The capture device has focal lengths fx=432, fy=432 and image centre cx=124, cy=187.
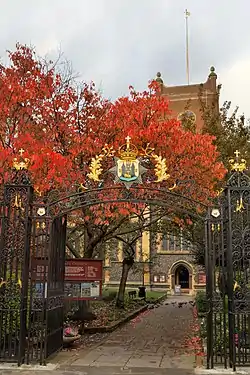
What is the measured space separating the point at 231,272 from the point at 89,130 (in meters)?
6.25

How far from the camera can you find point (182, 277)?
1832 inches

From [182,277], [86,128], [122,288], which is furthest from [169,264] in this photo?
[86,128]

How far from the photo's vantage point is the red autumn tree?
12.0 meters

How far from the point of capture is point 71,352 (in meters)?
9.82

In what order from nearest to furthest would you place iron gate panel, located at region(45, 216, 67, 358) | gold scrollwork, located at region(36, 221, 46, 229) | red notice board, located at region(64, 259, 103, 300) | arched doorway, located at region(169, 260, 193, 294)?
iron gate panel, located at region(45, 216, 67, 358)
gold scrollwork, located at region(36, 221, 46, 229)
red notice board, located at region(64, 259, 103, 300)
arched doorway, located at region(169, 260, 193, 294)

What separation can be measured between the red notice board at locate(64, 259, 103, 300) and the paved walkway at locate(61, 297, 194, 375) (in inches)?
54.2

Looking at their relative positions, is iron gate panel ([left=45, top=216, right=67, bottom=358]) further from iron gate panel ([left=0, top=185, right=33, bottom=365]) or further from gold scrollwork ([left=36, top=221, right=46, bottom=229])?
iron gate panel ([left=0, top=185, right=33, bottom=365])

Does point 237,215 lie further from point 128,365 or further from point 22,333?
point 22,333

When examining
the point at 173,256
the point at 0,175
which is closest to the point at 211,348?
the point at 0,175

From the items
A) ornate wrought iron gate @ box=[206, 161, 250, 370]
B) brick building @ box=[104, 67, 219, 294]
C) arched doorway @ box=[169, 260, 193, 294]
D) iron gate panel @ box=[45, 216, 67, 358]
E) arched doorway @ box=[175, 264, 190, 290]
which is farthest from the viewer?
arched doorway @ box=[175, 264, 190, 290]

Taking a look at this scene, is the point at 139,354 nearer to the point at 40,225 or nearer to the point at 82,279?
the point at 82,279

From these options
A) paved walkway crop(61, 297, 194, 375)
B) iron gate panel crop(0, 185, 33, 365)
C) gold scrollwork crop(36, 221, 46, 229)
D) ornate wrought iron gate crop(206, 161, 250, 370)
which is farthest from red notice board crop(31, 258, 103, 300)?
ornate wrought iron gate crop(206, 161, 250, 370)

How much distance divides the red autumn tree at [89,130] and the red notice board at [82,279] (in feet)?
4.92

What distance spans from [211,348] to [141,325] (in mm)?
8646
